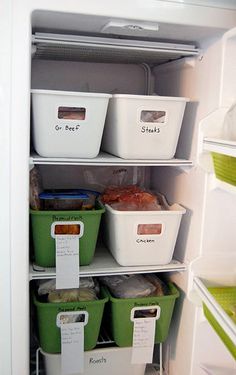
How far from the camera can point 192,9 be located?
1141 mm

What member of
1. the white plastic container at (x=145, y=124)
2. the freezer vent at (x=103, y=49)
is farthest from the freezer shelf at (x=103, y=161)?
the freezer vent at (x=103, y=49)

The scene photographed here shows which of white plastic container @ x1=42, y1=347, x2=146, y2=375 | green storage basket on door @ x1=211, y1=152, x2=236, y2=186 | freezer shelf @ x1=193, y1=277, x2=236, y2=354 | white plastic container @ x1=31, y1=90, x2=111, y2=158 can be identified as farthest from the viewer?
white plastic container @ x1=42, y1=347, x2=146, y2=375

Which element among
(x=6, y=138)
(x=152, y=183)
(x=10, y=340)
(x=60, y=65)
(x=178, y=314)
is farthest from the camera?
(x=152, y=183)

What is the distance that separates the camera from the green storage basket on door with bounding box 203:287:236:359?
3.46ft

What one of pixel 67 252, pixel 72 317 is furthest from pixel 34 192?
pixel 72 317

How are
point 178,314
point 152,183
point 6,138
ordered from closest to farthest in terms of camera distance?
point 6,138
point 178,314
point 152,183

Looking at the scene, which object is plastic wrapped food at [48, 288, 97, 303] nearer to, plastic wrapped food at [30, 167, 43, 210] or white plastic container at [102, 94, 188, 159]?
plastic wrapped food at [30, 167, 43, 210]

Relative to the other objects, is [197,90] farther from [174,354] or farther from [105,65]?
[174,354]

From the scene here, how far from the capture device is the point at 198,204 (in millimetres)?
1318

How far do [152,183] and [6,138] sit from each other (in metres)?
0.79

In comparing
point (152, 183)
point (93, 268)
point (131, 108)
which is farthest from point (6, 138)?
point (152, 183)

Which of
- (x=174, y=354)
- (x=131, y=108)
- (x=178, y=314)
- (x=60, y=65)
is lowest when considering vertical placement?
(x=174, y=354)

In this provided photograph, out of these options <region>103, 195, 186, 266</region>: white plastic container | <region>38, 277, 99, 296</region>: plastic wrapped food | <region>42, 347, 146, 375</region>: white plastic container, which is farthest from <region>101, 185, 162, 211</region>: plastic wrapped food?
<region>42, 347, 146, 375</region>: white plastic container

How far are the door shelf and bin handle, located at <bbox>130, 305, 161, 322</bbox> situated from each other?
0.14 meters
